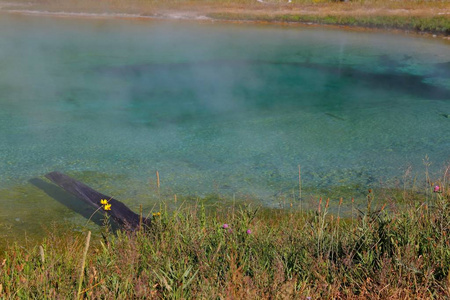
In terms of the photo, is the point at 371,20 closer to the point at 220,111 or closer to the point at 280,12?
the point at 280,12

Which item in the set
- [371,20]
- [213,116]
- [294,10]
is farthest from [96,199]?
[294,10]

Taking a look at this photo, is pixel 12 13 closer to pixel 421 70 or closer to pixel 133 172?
pixel 421 70

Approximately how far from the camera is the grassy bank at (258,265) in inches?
78.9

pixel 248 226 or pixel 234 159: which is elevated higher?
pixel 248 226

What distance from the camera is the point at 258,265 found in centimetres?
226

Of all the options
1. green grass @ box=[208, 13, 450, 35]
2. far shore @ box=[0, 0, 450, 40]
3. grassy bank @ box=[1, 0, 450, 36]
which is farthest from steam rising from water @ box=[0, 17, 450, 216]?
grassy bank @ box=[1, 0, 450, 36]

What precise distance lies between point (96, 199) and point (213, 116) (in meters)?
2.90

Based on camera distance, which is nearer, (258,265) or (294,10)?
(258,265)

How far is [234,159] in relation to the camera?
4.84 metres

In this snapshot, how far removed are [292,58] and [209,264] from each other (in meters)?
8.41

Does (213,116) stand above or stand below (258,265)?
below

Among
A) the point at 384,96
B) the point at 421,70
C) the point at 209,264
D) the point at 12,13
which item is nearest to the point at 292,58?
the point at 421,70

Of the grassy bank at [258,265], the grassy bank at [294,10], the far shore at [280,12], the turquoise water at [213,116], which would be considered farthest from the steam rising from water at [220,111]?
the grassy bank at [294,10]

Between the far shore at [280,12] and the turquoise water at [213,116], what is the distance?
8.50 ft
